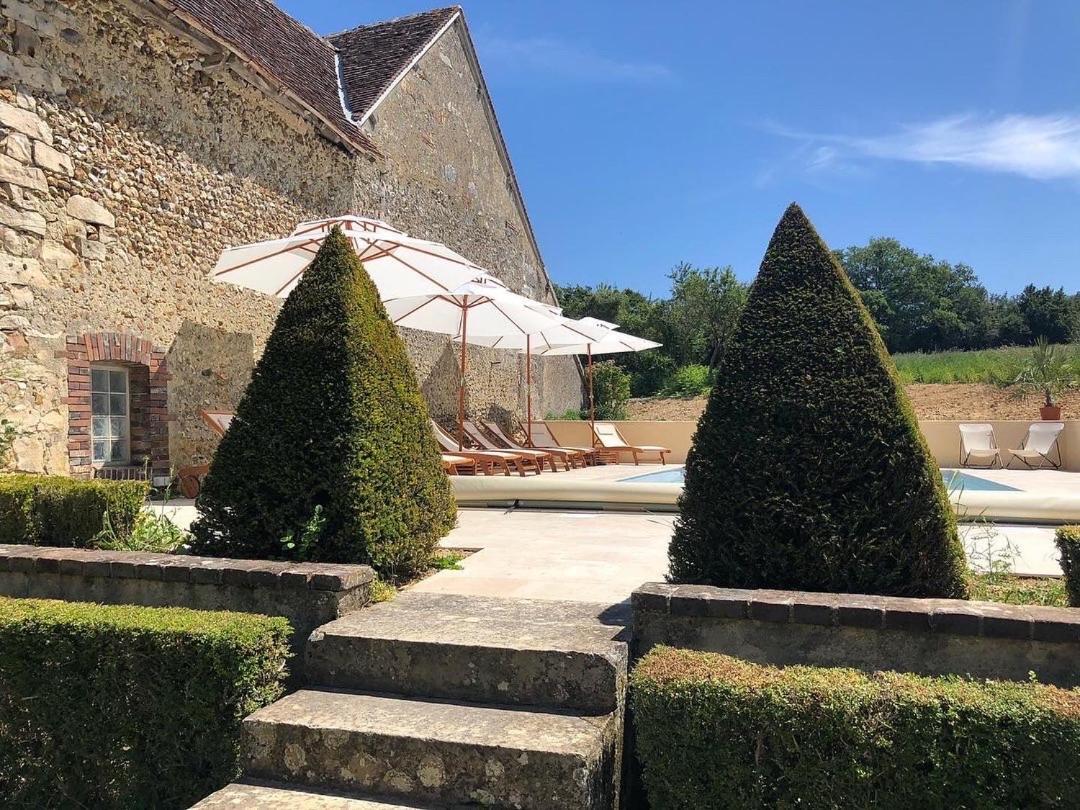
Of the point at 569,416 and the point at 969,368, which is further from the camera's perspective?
the point at 969,368

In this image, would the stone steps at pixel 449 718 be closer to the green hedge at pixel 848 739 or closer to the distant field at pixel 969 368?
the green hedge at pixel 848 739

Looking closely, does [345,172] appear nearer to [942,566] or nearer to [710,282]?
[942,566]

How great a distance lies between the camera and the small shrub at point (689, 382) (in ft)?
85.5

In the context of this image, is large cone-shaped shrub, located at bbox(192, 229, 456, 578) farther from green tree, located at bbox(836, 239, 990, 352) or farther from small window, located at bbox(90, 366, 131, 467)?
green tree, located at bbox(836, 239, 990, 352)

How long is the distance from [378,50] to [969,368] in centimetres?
1788

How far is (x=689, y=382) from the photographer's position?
26.6 meters

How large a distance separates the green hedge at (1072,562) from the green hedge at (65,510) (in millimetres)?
4650

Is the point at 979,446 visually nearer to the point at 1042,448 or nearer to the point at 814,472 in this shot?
the point at 1042,448

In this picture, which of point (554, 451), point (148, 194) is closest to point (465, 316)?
point (554, 451)

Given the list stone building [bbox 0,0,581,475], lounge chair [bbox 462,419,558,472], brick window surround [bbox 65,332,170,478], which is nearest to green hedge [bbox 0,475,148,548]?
stone building [bbox 0,0,581,475]

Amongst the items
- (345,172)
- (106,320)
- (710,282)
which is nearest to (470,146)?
(345,172)

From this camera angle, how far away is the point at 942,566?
2.98 meters

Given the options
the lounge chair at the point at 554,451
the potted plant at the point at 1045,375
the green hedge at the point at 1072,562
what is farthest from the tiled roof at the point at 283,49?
the potted plant at the point at 1045,375

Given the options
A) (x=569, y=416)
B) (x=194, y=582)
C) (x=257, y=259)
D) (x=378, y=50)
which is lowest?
(x=194, y=582)
